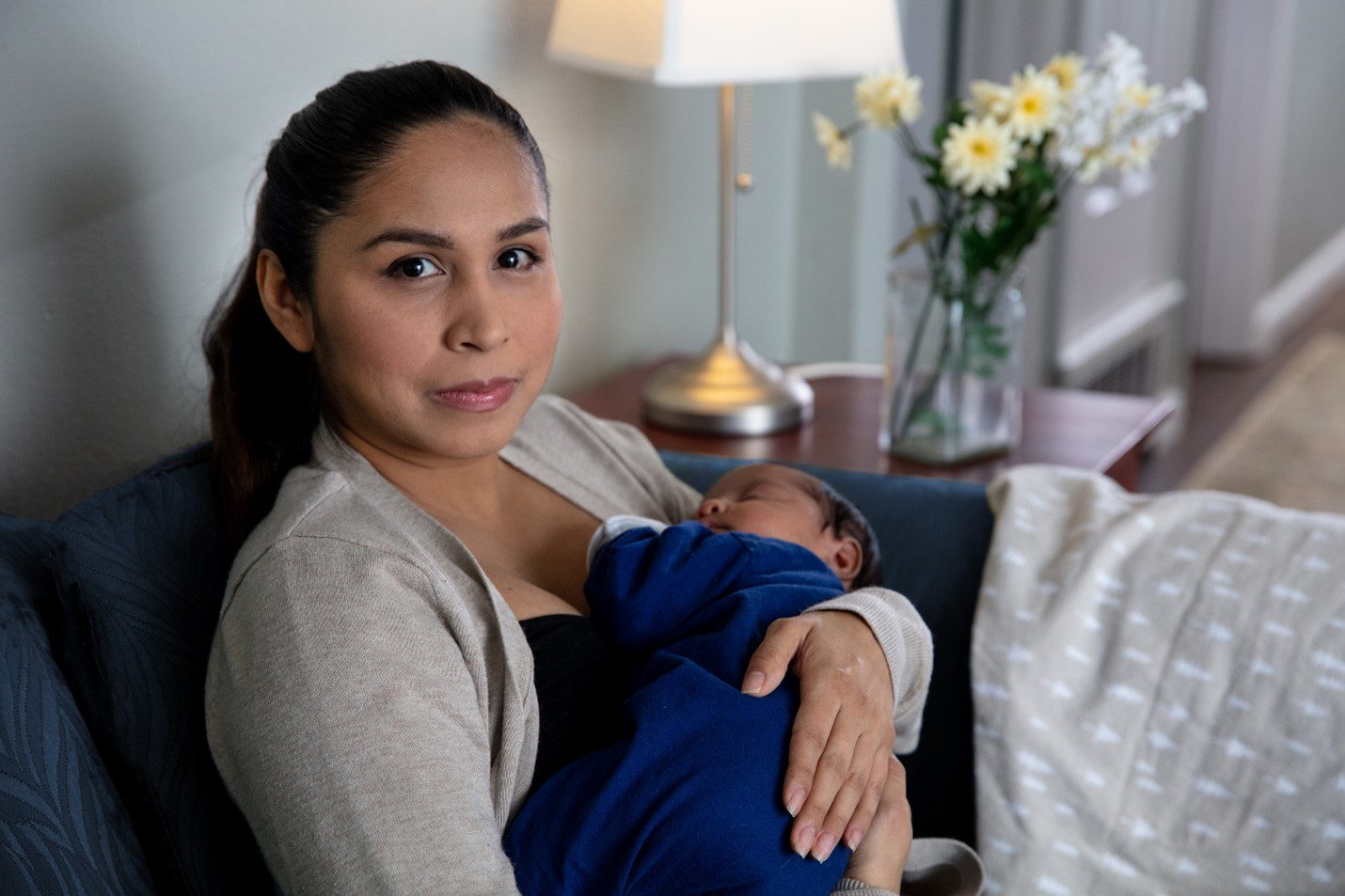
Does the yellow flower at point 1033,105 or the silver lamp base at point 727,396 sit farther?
the silver lamp base at point 727,396

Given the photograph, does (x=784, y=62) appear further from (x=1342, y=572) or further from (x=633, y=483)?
(x=1342, y=572)

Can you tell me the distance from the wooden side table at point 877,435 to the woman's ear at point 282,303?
0.79 metres

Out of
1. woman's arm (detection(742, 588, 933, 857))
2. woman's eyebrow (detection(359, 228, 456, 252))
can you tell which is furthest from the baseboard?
woman's eyebrow (detection(359, 228, 456, 252))

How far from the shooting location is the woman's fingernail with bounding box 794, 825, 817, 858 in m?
1.03

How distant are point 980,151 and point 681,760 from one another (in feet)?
3.17

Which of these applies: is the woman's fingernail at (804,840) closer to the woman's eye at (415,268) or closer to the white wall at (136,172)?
the woman's eye at (415,268)

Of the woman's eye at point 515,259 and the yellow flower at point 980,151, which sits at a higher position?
the yellow flower at point 980,151

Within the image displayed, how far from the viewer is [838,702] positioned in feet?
3.59

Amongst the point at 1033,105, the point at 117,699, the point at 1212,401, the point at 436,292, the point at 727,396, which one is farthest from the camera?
the point at 1212,401

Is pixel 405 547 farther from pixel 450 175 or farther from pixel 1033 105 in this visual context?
pixel 1033 105

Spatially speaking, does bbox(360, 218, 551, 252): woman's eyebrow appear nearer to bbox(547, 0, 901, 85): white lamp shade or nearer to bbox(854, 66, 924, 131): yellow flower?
bbox(547, 0, 901, 85): white lamp shade

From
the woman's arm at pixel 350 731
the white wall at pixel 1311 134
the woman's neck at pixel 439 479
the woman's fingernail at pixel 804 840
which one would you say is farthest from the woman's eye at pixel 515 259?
the white wall at pixel 1311 134

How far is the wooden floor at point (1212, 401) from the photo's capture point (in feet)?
13.0

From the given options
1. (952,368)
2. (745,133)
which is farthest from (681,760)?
(745,133)
